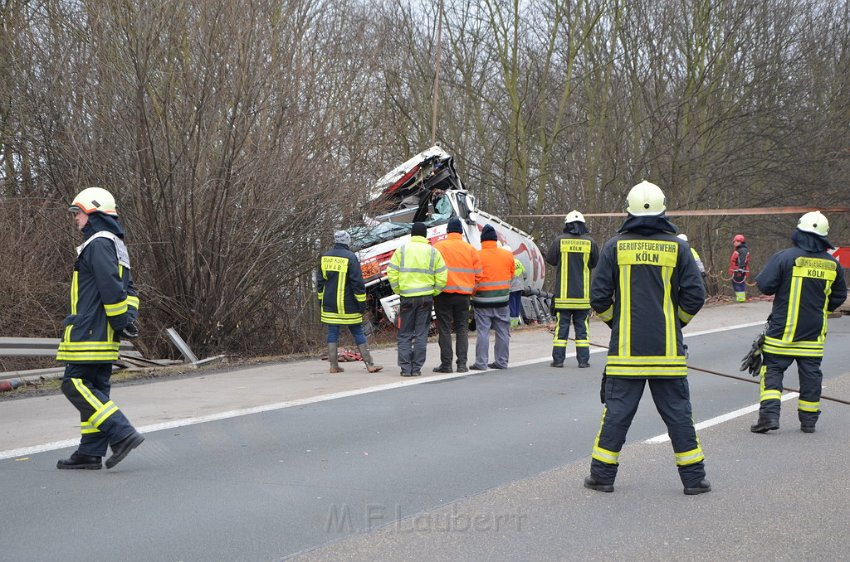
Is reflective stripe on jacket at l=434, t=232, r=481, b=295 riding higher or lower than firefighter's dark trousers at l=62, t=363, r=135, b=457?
higher

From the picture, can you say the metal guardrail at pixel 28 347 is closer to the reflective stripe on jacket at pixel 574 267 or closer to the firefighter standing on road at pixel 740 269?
the reflective stripe on jacket at pixel 574 267

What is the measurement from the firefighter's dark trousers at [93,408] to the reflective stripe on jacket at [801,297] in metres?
5.28

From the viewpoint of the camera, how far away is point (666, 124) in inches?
1153

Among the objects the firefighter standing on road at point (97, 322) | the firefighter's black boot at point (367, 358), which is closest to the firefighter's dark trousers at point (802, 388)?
the firefighter's black boot at point (367, 358)

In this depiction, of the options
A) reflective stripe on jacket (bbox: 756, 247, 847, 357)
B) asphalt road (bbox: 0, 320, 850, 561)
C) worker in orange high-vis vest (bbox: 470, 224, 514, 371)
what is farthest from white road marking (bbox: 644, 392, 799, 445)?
worker in orange high-vis vest (bbox: 470, 224, 514, 371)

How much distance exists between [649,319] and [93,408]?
11.8 feet

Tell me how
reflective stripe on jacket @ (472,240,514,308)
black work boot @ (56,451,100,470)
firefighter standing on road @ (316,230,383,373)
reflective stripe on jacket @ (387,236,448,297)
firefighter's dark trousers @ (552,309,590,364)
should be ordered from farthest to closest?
firefighter's dark trousers @ (552,309,590,364)
reflective stripe on jacket @ (472,240,514,308)
firefighter standing on road @ (316,230,383,373)
reflective stripe on jacket @ (387,236,448,297)
black work boot @ (56,451,100,470)

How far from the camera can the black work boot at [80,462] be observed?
6.51 meters

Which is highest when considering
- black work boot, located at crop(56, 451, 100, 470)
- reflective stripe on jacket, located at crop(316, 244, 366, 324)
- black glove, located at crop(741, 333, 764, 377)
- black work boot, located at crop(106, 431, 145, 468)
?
reflective stripe on jacket, located at crop(316, 244, 366, 324)

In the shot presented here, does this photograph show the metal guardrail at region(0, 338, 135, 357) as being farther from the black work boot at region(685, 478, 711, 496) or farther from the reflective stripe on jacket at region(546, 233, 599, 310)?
the black work boot at region(685, 478, 711, 496)

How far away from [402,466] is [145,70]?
25.2 feet

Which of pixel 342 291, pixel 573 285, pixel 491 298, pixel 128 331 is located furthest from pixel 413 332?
pixel 128 331

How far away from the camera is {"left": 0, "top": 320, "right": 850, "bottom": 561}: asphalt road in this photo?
497 cm

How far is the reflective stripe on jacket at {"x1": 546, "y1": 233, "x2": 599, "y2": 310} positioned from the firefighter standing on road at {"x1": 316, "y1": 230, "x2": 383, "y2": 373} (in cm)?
253
